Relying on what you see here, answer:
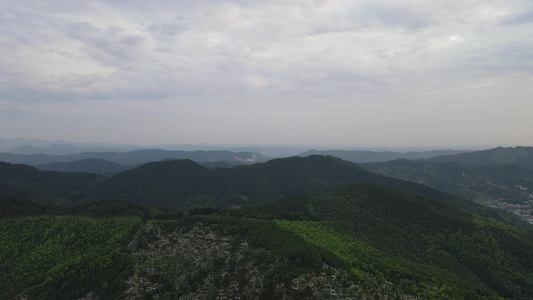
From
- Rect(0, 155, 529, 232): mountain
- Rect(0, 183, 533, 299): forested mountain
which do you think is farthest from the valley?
Rect(0, 155, 529, 232): mountain

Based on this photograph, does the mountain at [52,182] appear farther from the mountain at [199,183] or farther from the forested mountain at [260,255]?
the forested mountain at [260,255]

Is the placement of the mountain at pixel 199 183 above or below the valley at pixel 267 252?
below

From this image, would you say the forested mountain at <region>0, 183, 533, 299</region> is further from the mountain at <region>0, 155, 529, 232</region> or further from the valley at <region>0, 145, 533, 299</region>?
the mountain at <region>0, 155, 529, 232</region>

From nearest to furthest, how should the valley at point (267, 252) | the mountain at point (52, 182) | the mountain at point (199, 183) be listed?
the valley at point (267, 252), the mountain at point (52, 182), the mountain at point (199, 183)

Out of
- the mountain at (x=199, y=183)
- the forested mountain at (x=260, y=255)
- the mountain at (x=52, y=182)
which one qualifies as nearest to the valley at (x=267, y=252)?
the forested mountain at (x=260, y=255)

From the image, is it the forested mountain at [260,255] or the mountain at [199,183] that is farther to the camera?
the mountain at [199,183]

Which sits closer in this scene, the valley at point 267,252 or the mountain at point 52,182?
the valley at point 267,252

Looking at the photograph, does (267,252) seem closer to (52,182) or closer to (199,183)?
(199,183)

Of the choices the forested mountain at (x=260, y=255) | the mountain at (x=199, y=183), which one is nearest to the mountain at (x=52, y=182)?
the mountain at (x=199, y=183)

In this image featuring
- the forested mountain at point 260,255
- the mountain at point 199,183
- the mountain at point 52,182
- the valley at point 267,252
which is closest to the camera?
the forested mountain at point 260,255
